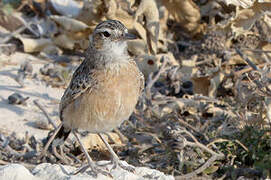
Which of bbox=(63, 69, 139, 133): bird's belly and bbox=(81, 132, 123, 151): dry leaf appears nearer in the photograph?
bbox=(63, 69, 139, 133): bird's belly

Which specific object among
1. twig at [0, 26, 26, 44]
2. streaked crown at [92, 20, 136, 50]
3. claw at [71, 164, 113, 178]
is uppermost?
streaked crown at [92, 20, 136, 50]

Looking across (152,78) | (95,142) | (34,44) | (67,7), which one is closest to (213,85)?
(152,78)

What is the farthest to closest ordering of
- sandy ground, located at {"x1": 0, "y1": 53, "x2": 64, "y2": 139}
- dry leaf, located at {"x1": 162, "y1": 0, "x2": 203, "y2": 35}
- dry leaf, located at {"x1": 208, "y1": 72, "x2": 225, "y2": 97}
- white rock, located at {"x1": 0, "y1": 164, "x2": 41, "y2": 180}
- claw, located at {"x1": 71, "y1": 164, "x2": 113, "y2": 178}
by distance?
dry leaf, located at {"x1": 162, "y1": 0, "x2": 203, "y2": 35} < dry leaf, located at {"x1": 208, "y1": 72, "x2": 225, "y2": 97} < sandy ground, located at {"x1": 0, "y1": 53, "x2": 64, "y2": 139} < claw, located at {"x1": 71, "y1": 164, "x2": 113, "y2": 178} < white rock, located at {"x1": 0, "y1": 164, "x2": 41, "y2": 180}

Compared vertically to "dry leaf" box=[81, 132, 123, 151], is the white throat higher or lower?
higher

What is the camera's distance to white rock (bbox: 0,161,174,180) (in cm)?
513

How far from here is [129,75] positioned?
573 centimetres

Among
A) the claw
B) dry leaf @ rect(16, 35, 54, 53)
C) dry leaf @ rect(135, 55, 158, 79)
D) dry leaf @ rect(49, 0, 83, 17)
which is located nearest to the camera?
the claw

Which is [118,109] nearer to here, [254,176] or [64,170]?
[64,170]

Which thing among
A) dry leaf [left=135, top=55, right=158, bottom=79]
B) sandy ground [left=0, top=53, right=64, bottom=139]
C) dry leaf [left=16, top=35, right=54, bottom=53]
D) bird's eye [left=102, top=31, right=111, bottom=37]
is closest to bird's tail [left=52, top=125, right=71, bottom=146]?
sandy ground [left=0, top=53, right=64, bottom=139]

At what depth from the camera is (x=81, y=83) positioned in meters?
5.76

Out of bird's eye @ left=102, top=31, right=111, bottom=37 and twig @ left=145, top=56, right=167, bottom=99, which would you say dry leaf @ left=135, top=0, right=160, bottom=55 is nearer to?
twig @ left=145, top=56, right=167, bottom=99

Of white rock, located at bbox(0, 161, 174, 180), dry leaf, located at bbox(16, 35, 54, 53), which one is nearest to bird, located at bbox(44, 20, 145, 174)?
white rock, located at bbox(0, 161, 174, 180)

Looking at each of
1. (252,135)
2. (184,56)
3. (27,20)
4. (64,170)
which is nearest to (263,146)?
(252,135)

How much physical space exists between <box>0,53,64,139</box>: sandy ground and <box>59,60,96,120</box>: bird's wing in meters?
1.44
